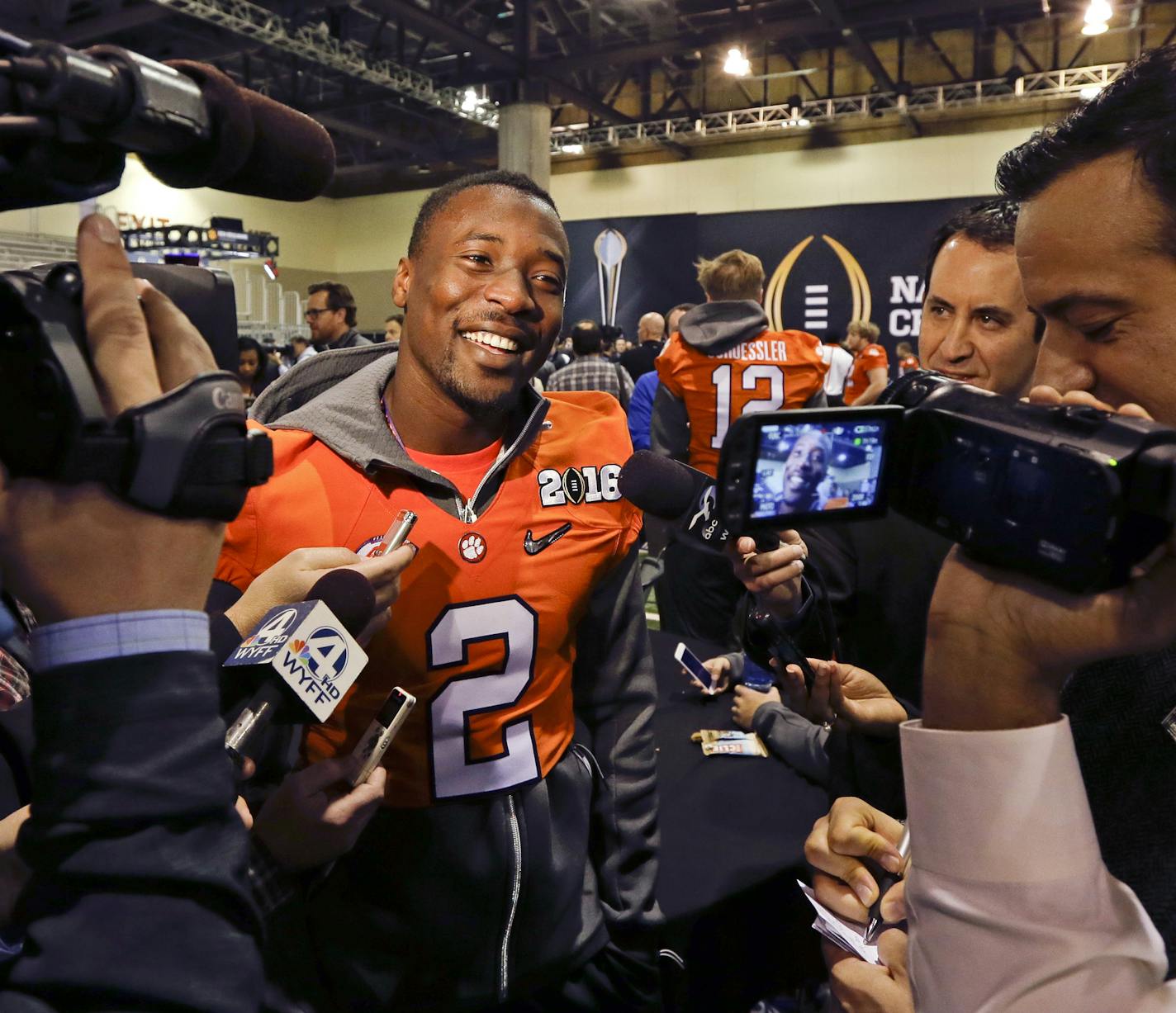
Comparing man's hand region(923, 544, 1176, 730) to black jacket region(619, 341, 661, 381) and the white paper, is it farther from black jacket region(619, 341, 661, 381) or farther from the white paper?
black jacket region(619, 341, 661, 381)

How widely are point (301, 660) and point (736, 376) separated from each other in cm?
324

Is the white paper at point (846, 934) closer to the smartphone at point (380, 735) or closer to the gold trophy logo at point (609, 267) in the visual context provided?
Result: the smartphone at point (380, 735)

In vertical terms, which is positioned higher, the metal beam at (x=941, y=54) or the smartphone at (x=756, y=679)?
the metal beam at (x=941, y=54)

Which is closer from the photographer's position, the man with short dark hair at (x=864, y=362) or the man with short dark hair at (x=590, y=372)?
the man with short dark hair at (x=590, y=372)

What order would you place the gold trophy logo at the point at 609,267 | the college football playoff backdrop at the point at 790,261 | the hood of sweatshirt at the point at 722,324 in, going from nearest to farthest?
the hood of sweatshirt at the point at 722,324 < the college football playoff backdrop at the point at 790,261 < the gold trophy logo at the point at 609,267

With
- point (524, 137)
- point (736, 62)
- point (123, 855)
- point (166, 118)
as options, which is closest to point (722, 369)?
point (166, 118)

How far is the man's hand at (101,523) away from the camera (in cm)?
55

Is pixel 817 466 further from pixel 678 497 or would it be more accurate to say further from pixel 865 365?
pixel 865 365

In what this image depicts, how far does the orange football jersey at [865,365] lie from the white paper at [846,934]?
776 cm

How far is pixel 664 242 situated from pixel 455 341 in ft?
42.6

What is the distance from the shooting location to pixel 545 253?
152 centimetres

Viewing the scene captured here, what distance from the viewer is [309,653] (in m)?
0.90

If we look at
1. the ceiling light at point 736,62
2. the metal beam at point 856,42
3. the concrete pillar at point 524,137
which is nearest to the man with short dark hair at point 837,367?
the metal beam at point 856,42

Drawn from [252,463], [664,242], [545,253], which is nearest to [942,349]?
[545,253]
